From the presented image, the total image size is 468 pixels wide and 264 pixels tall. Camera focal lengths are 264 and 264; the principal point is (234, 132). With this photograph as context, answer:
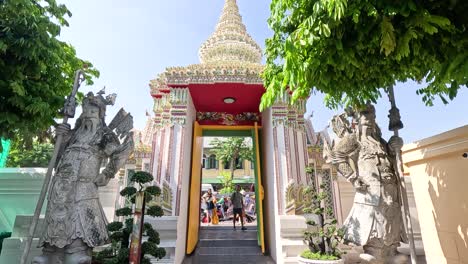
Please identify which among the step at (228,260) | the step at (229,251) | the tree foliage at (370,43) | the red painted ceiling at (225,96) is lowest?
the step at (228,260)

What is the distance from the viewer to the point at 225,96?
20.0 feet

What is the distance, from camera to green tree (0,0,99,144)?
A: 128 inches

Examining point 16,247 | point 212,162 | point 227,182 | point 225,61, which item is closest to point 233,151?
point 227,182

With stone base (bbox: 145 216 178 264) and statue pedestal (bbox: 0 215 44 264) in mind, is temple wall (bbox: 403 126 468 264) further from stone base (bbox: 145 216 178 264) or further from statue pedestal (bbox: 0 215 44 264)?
statue pedestal (bbox: 0 215 44 264)

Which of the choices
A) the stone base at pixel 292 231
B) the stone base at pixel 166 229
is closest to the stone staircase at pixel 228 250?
Result: the stone base at pixel 292 231

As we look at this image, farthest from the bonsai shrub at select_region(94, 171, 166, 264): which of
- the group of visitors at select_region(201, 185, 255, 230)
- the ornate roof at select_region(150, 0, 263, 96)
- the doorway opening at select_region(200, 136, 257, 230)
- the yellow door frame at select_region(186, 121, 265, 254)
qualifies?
the doorway opening at select_region(200, 136, 257, 230)

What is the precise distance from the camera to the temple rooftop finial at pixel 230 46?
8500 millimetres

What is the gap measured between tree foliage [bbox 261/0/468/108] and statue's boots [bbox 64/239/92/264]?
2.93m

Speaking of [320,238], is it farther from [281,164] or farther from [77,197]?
[77,197]

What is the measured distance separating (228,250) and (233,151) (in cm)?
1624

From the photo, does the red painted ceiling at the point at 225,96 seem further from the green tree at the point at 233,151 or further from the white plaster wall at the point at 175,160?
the green tree at the point at 233,151

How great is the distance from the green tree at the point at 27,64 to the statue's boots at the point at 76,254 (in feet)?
5.82

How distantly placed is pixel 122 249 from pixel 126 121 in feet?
5.98

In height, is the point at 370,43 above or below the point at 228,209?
above
